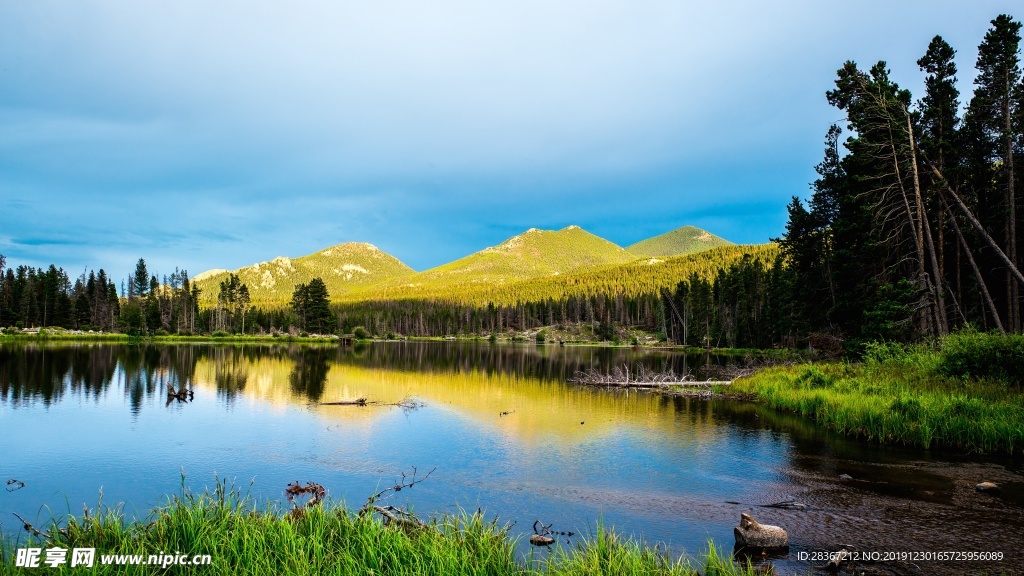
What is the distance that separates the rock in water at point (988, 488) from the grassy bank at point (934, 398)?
5499mm

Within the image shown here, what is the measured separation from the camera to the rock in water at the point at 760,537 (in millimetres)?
10711

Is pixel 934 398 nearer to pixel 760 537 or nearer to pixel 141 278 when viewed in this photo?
pixel 760 537

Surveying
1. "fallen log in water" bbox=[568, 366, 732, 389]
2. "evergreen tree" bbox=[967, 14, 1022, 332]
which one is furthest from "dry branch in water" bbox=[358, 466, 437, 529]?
"evergreen tree" bbox=[967, 14, 1022, 332]

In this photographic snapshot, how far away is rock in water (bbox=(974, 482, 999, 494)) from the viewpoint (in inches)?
546

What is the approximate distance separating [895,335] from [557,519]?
30.0 m

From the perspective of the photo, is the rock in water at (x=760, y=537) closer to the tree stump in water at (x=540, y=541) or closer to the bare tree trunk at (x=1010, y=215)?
the tree stump in water at (x=540, y=541)

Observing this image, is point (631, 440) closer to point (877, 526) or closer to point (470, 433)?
point (470, 433)

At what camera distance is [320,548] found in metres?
7.88

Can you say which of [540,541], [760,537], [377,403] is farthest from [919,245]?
[377,403]

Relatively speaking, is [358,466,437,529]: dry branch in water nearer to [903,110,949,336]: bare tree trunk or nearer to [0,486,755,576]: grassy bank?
[0,486,755,576]: grassy bank

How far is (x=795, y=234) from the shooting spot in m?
51.6

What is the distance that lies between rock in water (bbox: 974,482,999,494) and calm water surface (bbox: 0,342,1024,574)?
0.46m

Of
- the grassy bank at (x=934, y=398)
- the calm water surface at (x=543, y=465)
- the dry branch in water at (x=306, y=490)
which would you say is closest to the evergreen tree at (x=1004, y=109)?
the grassy bank at (x=934, y=398)

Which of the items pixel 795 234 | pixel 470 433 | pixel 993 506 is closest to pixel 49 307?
pixel 470 433
